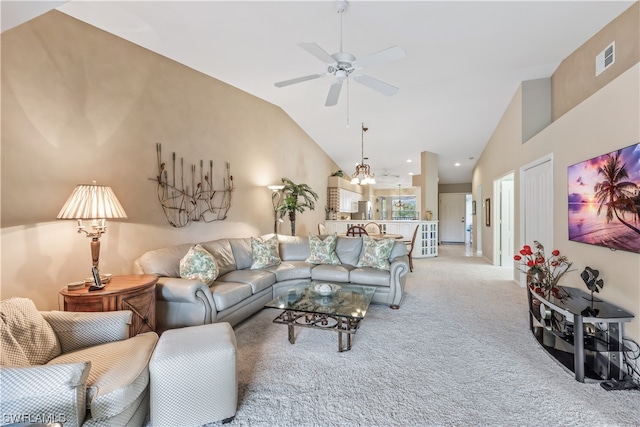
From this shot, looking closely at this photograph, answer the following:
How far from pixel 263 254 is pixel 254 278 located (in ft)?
2.25

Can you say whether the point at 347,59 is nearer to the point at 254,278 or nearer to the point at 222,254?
the point at 254,278

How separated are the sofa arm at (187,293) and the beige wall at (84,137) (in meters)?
0.57

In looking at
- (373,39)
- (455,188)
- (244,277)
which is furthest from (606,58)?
(455,188)

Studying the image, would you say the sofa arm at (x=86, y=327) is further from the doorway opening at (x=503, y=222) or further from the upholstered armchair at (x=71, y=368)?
the doorway opening at (x=503, y=222)

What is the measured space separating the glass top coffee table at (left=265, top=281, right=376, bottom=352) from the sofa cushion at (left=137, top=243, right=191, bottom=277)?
1.19 metres

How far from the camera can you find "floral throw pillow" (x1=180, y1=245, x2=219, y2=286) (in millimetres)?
3051

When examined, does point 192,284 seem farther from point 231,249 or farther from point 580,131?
point 580,131

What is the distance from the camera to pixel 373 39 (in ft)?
10.5

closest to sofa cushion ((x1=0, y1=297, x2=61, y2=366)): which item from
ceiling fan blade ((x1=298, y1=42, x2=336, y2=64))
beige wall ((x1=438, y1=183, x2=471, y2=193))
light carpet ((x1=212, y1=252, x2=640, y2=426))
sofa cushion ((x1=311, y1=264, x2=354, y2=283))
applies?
light carpet ((x1=212, y1=252, x2=640, y2=426))

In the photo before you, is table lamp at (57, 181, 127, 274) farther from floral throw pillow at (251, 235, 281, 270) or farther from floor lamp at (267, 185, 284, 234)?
floor lamp at (267, 185, 284, 234)

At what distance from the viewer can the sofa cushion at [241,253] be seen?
4020 mm

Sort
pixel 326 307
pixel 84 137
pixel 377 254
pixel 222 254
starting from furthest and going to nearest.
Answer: pixel 377 254, pixel 222 254, pixel 326 307, pixel 84 137

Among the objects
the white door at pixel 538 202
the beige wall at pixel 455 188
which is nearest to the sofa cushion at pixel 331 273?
the white door at pixel 538 202

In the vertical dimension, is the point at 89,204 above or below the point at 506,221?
above
